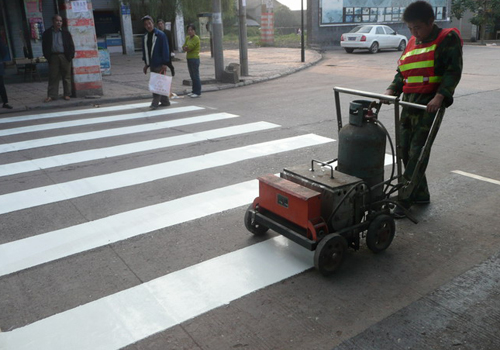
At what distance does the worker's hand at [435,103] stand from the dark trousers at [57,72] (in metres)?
10.2

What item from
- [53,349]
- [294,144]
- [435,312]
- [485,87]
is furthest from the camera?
[485,87]

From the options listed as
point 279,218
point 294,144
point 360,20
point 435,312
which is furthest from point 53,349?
point 360,20

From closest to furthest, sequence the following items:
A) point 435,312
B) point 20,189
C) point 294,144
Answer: point 435,312 → point 20,189 → point 294,144

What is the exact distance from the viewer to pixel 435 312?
10.8ft

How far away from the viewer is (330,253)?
369cm

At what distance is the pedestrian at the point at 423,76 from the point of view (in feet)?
14.3

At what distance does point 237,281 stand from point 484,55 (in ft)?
79.5

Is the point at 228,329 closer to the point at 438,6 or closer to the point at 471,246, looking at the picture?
the point at 471,246

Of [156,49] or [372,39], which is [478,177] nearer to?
[156,49]

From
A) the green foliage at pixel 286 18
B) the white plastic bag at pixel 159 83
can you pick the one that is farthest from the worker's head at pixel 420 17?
the green foliage at pixel 286 18

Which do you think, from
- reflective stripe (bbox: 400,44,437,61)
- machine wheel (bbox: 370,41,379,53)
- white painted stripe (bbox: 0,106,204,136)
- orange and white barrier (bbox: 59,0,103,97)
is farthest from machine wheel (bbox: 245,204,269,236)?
machine wheel (bbox: 370,41,379,53)

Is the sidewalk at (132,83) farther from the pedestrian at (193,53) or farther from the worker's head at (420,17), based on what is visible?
the worker's head at (420,17)

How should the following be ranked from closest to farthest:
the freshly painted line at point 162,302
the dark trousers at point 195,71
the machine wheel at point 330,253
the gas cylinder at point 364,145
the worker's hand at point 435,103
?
1. the freshly painted line at point 162,302
2. the machine wheel at point 330,253
3. the gas cylinder at point 364,145
4. the worker's hand at point 435,103
5. the dark trousers at point 195,71

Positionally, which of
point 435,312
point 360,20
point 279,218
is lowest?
point 435,312
